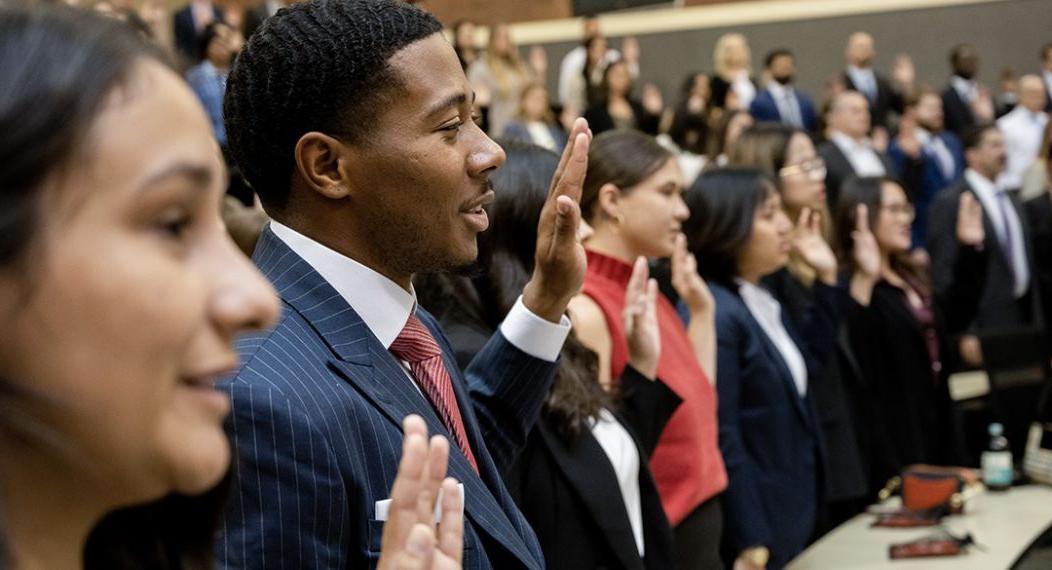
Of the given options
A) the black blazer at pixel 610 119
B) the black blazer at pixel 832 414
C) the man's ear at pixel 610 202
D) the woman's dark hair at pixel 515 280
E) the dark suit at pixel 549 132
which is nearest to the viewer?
the woman's dark hair at pixel 515 280

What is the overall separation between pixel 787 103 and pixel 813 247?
594 centimetres

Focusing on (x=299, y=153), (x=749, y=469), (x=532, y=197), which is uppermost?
(x=299, y=153)

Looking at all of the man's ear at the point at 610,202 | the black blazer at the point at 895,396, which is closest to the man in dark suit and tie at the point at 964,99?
the black blazer at the point at 895,396

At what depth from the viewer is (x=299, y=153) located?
1.69 meters

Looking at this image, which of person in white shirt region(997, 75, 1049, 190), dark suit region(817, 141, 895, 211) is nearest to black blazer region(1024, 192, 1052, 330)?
dark suit region(817, 141, 895, 211)

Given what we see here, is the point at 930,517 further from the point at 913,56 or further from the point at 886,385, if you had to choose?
the point at 913,56

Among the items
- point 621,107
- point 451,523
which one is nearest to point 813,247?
point 451,523

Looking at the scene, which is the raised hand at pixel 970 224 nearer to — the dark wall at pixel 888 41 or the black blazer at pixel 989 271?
the black blazer at pixel 989 271

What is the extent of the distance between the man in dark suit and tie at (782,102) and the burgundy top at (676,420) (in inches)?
279

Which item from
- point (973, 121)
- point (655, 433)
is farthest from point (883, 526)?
point (973, 121)

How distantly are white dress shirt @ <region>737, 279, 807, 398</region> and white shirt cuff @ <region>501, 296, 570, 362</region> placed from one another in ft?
6.66

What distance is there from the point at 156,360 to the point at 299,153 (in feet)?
3.09

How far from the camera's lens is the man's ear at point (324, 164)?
169 centimetres

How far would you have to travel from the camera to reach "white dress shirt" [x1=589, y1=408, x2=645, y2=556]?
Answer: 2.64 m
